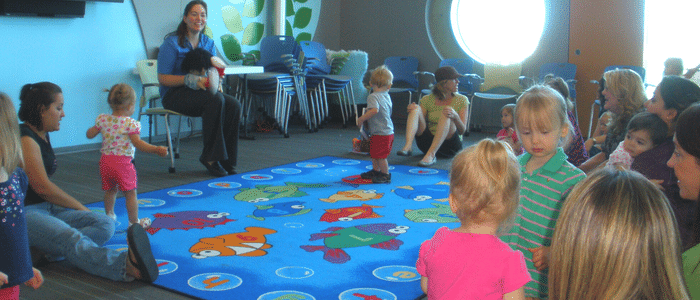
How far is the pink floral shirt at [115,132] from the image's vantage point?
9.75ft

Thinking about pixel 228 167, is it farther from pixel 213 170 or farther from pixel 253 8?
pixel 253 8

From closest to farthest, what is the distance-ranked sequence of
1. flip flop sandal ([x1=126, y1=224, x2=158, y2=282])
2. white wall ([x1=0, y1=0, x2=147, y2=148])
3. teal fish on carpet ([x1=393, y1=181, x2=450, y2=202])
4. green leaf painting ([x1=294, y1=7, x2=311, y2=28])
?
flip flop sandal ([x1=126, y1=224, x2=158, y2=282]), teal fish on carpet ([x1=393, y1=181, x2=450, y2=202]), white wall ([x1=0, y1=0, x2=147, y2=148]), green leaf painting ([x1=294, y1=7, x2=311, y2=28])

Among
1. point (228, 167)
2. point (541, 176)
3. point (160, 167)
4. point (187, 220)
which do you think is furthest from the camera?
point (160, 167)

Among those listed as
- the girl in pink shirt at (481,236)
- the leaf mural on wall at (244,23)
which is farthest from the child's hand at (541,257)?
the leaf mural on wall at (244,23)

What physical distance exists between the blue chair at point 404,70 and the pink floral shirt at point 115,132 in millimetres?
5315

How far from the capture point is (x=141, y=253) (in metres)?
2.24

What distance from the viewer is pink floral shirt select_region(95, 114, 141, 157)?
9.75ft

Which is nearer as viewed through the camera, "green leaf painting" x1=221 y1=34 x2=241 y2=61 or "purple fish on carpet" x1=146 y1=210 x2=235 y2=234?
"purple fish on carpet" x1=146 y1=210 x2=235 y2=234

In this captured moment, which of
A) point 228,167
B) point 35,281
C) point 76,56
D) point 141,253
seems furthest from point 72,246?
point 76,56

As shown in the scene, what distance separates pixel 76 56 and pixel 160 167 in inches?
58.4

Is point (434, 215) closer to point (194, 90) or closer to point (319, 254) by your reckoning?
point (319, 254)

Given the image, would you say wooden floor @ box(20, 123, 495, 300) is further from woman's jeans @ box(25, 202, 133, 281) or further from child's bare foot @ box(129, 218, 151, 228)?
child's bare foot @ box(129, 218, 151, 228)

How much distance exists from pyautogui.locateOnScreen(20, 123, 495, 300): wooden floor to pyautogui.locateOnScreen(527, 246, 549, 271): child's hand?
1.29 meters

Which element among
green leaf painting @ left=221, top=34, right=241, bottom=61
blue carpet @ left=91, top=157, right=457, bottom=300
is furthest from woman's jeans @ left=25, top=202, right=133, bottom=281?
green leaf painting @ left=221, top=34, right=241, bottom=61
